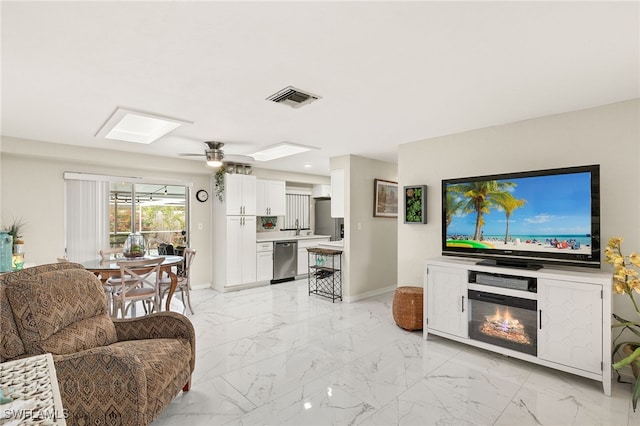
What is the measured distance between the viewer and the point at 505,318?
9.84 ft

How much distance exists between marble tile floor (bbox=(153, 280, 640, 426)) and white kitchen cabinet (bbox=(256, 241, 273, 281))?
2211 mm

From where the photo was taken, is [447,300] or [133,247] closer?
[447,300]

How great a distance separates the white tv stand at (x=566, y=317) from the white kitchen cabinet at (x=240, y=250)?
3.87 m

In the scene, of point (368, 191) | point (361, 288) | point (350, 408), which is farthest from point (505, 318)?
point (368, 191)

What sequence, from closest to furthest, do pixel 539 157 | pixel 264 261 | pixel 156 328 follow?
pixel 156 328 → pixel 539 157 → pixel 264 261

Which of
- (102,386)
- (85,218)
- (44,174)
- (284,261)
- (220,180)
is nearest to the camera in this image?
(102,386)

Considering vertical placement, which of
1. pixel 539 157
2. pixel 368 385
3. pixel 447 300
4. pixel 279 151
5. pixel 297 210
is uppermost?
pixel 279 151

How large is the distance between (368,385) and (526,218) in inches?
82.1

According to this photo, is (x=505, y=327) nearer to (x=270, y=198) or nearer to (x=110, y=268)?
(x=110, y=268)

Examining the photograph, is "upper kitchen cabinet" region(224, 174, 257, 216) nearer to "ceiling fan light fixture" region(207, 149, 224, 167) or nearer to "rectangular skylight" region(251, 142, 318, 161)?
"rectangular skylight" region(251, 142, 318, 161)

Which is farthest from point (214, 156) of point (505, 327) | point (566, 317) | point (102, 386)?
point (566, 317)

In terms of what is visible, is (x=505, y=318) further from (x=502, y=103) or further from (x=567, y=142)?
(x=502, y=103)

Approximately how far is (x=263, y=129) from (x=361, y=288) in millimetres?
3042

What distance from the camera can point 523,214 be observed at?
3.00 m
